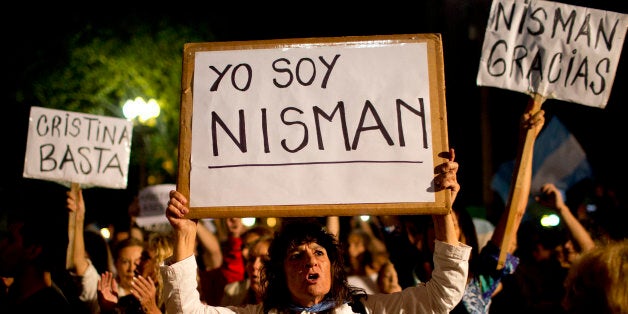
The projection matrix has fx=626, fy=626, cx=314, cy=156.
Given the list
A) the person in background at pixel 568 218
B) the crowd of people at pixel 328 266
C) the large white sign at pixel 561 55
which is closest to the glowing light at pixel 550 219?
the crowd of people at pixel 328 266

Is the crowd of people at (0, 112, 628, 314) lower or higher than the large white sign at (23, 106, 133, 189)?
lower

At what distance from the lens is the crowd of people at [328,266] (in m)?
2.64

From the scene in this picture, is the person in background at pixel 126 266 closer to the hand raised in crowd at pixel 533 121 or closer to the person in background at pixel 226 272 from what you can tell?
the person in background at pixel 226 272

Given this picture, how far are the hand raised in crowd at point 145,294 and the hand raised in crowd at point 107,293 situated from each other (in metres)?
0.34

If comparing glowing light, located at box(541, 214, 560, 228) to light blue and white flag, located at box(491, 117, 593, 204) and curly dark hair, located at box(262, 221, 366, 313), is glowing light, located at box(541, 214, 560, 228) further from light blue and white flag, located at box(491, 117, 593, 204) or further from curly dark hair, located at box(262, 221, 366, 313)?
curly dark hair, located at box(262, 221, 366, 313)

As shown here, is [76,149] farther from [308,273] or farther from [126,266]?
[308,273]

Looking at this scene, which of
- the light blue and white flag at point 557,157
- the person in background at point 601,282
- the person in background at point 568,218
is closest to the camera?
the person in background at point 601,282

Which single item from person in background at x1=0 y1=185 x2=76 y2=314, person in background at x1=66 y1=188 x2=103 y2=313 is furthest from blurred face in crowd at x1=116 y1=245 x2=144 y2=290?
person in background at x1=0 y1=185 x2=76 y2=314

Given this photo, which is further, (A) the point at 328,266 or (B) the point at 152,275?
(B) the point at 152,275

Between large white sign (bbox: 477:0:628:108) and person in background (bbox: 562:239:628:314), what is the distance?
152 centimetres

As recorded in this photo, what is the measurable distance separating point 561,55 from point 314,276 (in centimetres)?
208

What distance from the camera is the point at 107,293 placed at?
12.5 feet

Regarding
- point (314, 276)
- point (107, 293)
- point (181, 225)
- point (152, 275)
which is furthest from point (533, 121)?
point (107, 293)

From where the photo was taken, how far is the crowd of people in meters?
2.64
